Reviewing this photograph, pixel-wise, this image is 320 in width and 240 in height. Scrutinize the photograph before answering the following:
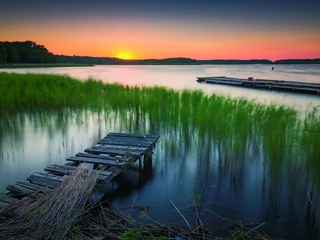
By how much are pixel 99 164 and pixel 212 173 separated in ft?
8.06

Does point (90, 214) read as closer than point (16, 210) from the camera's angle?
No

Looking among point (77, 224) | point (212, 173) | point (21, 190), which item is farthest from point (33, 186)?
point (212, 173)

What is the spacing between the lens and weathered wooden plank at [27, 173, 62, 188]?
4.03 meters

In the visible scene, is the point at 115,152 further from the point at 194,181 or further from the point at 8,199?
the point at 8,199

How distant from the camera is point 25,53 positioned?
260 feet

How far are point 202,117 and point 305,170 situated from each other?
270 centimetres

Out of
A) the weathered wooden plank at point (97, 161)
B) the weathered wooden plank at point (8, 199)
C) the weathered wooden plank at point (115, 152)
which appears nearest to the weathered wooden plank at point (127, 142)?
the weathered wooden plank at point (115, 152)

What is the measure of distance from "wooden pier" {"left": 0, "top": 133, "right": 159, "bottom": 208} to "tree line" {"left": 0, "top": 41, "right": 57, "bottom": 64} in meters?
78.3

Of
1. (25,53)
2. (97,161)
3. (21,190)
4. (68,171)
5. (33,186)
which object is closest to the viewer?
(21,190)

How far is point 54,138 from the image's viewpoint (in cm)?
795

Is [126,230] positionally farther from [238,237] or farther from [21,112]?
[21,112]

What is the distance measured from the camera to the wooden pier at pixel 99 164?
3916 mm

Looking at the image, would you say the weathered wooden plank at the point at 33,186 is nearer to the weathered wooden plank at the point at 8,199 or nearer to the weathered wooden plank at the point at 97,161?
the weathered wooden plank at the point at 8,199

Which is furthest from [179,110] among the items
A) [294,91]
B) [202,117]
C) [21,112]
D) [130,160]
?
[294,91]
